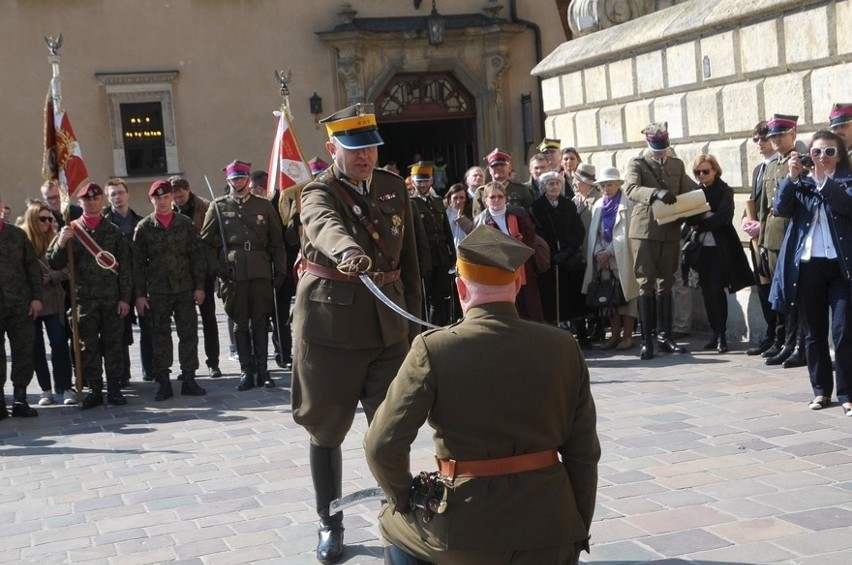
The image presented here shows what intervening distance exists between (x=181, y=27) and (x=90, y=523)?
1784 centimetres

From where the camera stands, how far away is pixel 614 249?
37.4 feet

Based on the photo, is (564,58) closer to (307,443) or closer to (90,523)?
(307,443)

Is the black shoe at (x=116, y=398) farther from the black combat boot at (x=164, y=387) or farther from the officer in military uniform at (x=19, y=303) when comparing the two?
the officer in military uniform at (x=19, y=303)

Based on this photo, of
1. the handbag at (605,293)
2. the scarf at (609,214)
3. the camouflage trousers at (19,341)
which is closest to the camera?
the camouflage trousers at (19,341)

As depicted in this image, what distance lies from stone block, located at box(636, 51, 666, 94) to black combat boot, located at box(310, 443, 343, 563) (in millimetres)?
7865

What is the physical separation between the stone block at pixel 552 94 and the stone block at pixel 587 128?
534 millimetres

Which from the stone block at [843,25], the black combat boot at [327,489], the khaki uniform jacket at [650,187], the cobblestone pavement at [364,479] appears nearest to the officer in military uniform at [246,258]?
the cobblestone pavement at [364,479]

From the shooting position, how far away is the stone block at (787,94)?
10.4m

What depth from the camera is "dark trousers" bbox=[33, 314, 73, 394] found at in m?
10.8

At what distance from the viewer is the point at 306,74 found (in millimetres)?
24000

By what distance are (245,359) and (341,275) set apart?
562 centimetres

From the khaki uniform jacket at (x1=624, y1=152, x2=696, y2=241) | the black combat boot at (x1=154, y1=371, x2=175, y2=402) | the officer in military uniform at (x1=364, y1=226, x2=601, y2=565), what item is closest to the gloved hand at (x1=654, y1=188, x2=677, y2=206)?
the khaki uniform jacket at (x1=624, y1=152, x2=696, y2=241)

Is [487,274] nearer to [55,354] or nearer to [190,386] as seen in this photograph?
[190,386]

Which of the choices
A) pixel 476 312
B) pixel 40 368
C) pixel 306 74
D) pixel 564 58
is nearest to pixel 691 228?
pixel 564 58
